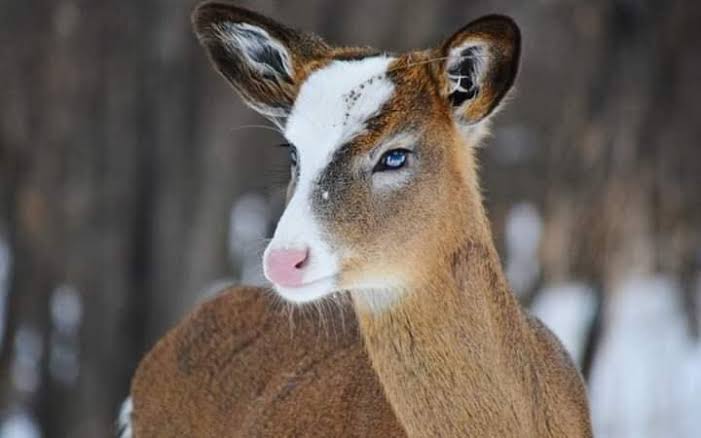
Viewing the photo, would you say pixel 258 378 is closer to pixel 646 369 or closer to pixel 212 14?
pixel 212 14

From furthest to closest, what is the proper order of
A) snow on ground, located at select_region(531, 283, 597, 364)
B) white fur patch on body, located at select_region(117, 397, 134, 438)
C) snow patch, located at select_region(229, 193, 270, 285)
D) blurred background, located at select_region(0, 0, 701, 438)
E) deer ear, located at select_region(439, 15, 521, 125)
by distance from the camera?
1. snow patch, located at select_region(229, 193, 270, 285)
2. blurred background, located at select_region(0, 0, 701, 438)
3. snow on ground, located at select_region(531, 283, 597, 364)
4. white fur patch on body, located at select_region(117, 397, 134, 438)
5. deer ear, located at select_region(439, 15, 521, 125)

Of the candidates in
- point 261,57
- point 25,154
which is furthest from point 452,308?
point 25,154

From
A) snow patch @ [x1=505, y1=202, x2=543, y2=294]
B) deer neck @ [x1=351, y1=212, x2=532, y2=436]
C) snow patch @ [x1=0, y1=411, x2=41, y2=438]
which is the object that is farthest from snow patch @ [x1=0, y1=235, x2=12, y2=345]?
deer neck @ [x1=351, y1=212, x2=532, y2=436]

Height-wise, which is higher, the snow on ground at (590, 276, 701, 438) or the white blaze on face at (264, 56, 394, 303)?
the white blaze on face at (264, 56, 394, 303)

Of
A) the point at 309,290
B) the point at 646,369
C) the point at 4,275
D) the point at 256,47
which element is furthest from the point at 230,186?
the point at 309,290

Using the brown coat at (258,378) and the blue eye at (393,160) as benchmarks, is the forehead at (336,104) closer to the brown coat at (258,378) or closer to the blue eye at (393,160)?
the blue eye at (393,160)

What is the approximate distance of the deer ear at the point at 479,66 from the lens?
6211 mm

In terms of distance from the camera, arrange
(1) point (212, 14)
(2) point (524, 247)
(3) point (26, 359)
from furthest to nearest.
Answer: (3) point (26, 359) < (2) point (524, 247) < (1) point (212, 14)

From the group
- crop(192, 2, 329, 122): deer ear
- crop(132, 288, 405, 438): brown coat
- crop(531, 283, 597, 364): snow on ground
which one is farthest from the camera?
crop(531, 283, 597, 364): snow on ground

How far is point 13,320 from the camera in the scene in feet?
45.3

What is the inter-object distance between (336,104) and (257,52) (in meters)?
0.73

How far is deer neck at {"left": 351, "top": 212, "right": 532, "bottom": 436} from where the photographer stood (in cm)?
614

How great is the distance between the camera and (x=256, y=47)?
6.81 m

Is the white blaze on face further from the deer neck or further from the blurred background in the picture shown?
the blurred background
